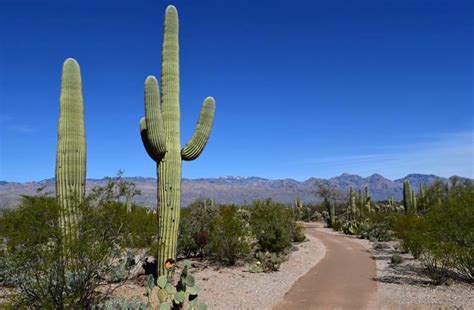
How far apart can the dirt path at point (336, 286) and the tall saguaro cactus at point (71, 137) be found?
4.92 m

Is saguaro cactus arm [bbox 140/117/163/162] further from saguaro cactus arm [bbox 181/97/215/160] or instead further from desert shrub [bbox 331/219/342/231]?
desert shrub [bbox 331/219/342/231]

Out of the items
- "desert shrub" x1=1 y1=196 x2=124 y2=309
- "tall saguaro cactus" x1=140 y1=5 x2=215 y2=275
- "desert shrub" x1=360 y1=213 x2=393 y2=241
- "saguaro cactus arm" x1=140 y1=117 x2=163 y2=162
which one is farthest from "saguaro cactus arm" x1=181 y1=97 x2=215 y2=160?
"desert shrub" x1=360 y1=213 x2=393 y2=241

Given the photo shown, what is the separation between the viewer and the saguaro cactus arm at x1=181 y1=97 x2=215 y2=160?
9891 mm

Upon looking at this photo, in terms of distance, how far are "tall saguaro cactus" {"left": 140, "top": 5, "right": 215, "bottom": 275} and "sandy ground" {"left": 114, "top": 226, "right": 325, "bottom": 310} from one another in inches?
52.3

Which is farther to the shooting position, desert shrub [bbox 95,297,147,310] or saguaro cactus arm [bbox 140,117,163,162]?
saguaro cactus arm [bbox 140,117,163,162]

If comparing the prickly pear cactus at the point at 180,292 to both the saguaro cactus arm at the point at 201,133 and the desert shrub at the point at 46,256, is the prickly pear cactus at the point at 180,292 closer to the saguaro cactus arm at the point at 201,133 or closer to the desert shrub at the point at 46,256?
the desert shrub at the point at 46,256

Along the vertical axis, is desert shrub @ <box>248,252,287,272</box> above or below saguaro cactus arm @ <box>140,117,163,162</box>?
below

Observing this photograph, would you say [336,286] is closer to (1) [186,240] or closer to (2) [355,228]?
(1) [186,240]

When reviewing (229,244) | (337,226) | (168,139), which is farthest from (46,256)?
(337,226)

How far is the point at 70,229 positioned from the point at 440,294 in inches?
312

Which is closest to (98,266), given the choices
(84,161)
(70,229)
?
(70,229)

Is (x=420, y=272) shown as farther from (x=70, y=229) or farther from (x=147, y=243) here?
(x=70, y=229)

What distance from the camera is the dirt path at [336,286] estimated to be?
29.0 ft

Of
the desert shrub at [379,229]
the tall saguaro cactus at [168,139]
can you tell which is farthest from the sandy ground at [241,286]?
the desert shrub at [379,229]
